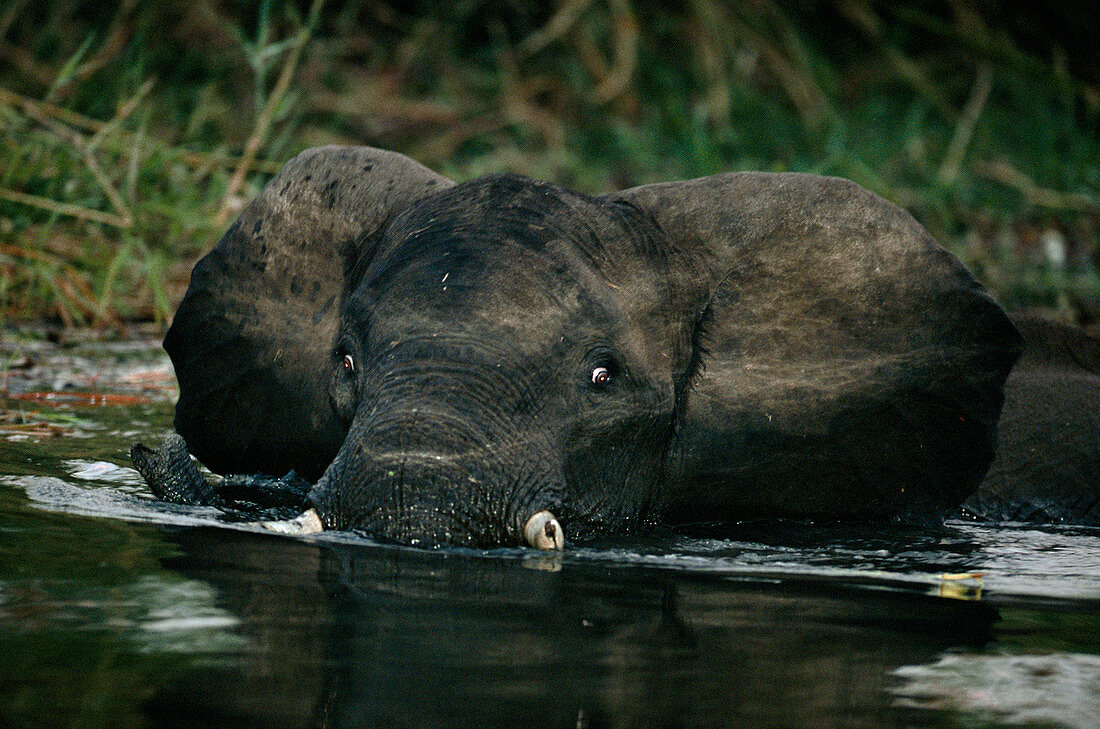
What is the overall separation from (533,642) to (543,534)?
1.02 m

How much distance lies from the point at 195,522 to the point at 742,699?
6.06 ft

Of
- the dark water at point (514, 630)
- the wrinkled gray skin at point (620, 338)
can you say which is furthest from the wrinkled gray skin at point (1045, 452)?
the dark water at point (514, 630)

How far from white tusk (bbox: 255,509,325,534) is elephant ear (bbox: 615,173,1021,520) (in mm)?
1198

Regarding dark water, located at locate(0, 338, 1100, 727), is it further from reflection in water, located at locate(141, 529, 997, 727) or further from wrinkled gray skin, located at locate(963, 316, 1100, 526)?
wrinkled gray skin, located at locate(963, 316, 1100, 526)

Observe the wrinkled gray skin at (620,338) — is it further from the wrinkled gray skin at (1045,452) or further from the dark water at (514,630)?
the wrinkled gray skin at (1045,452)

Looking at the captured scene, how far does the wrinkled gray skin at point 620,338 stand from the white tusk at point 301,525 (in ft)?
0.92

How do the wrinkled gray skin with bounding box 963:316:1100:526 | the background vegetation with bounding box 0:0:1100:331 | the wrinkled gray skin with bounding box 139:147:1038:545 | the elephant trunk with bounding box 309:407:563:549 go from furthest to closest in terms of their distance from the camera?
the background vegetation with bounding box 0:0:1100:331
the wrinkled gray skin with bounding box 963:316:1100:526
the wrinkled gray skin with bounding box 139:147:1038:545
the elephant trunk with bounding box 309:407:563:549

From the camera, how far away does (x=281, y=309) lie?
5.00 metres

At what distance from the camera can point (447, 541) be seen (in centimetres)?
380

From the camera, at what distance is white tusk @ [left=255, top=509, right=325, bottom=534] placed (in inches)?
154

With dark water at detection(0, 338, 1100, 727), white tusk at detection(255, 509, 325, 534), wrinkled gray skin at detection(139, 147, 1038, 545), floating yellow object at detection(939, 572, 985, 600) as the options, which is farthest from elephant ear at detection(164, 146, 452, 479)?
floating yellow object at detection(939, 572, 985, 600)

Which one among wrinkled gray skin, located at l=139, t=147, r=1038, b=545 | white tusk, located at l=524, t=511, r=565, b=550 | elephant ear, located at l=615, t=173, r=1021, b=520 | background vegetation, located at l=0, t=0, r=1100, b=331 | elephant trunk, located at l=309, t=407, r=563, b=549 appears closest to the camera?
elephant trunk, located at l=309, t=407, r=563, b=549

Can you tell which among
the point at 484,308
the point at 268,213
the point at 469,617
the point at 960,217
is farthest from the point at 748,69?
the point at 469,617

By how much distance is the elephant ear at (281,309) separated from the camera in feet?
16.0
